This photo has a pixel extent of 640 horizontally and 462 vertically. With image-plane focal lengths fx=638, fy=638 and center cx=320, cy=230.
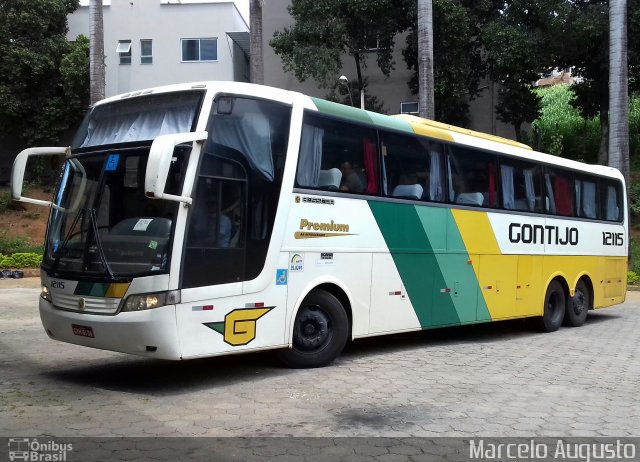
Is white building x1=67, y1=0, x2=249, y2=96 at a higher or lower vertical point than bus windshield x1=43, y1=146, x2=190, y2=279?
higher

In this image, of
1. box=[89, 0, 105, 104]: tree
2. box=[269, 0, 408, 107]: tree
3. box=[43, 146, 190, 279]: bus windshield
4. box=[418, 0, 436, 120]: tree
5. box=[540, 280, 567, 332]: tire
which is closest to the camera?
box=[43, 146, 190, 279]: bus windshield

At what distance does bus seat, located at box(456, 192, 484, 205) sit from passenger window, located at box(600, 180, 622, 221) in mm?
4973

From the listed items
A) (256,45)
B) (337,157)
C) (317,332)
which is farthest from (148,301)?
(256,45)

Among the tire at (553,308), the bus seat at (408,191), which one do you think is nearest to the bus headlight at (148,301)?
the bus seat at (408,191)

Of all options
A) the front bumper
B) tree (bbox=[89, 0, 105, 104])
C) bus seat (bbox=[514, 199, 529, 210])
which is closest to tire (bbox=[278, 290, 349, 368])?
the front bumper

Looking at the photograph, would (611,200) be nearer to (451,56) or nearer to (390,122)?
(390,122)

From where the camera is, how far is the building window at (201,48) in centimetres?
3272

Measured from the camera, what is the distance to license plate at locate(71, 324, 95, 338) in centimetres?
671

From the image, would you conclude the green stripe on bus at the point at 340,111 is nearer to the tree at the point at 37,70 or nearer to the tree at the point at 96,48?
the tree at the point at 96,48

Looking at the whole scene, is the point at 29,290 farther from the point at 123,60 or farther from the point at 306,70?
the point at 123,60

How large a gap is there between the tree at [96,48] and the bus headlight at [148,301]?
13859 millimetres

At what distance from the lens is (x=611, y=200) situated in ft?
48.2

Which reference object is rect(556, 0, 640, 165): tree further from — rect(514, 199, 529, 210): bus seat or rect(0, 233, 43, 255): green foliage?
rect(0, 233, 43, 255): green foliage

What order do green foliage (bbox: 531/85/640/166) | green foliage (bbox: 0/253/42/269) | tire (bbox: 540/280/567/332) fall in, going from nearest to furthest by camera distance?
tire (bbox: 540/280/567/332), green foliage (bbox: 0/253/42/269), green foliage (bbox: 531/85/640/166)
